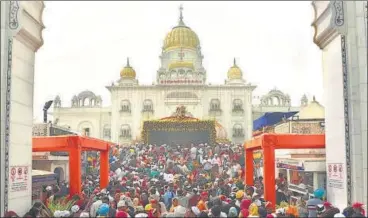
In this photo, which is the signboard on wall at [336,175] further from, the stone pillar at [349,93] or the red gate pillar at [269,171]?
the red gate pillar at [269,171]

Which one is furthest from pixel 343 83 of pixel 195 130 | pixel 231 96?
pixel 231 96

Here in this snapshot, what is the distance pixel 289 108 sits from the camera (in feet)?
162

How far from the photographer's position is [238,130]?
4772 cm

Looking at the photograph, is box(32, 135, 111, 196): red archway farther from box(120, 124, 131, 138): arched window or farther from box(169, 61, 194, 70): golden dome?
box(169, 61, 194, 70): golden dome

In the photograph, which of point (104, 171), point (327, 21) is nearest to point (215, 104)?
point (104, 171)

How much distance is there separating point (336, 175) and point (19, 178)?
5.63m

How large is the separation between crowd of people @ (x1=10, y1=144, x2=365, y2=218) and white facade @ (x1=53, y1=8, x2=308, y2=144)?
54.2 ft

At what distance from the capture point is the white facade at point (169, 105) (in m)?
47.0

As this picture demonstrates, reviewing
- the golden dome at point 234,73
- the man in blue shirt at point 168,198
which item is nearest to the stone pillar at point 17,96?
the man in blue shirt at point 168,198

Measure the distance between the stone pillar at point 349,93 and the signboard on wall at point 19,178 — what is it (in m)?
5.60

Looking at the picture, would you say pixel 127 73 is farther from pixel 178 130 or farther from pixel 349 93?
pixel 349 93

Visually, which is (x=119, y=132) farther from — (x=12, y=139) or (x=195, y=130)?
(x=12, y=139)

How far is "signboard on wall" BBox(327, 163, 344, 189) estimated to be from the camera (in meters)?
8.65

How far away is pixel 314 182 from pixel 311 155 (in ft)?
4.69
